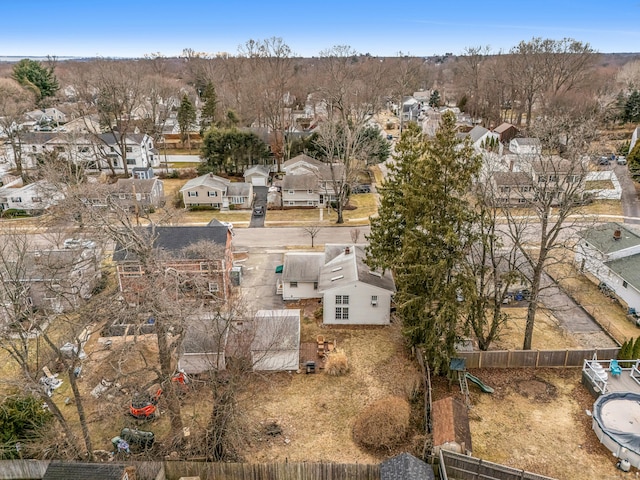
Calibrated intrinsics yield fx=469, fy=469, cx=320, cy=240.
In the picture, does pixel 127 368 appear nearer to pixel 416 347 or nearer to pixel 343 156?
pixel 416 347

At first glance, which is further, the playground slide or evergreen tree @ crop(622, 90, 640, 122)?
evergreen tree @ crop(622, 90, 640, 122)

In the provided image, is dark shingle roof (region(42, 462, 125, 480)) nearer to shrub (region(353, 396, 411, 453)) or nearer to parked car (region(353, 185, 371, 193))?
shrub (region(353, 396, 411, 453))

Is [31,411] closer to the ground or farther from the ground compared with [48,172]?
closer to the ground

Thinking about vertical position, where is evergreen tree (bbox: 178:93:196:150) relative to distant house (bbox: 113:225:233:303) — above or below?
above

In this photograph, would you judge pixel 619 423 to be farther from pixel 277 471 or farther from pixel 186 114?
pixel 186 114

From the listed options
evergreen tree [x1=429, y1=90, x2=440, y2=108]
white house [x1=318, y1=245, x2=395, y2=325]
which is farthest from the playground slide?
evergreen tree [x1=429, y1=90, x2=440, y2=108]

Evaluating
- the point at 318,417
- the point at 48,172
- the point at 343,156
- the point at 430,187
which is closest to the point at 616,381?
the point at 430,187

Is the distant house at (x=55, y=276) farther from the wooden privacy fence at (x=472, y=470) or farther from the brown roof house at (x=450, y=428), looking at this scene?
the wooden privacy fence at (x=472, y=470)

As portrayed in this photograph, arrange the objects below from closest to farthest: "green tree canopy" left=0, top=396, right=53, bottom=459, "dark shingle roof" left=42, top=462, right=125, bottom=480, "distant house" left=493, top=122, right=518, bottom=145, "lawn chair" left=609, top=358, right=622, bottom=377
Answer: "dark shingle roof" left=42, top=462, right=125, bottom=480
"green tree canopy" left=0, top=396, right=53, bottom=459
"lawn chair" left=609, top=358, right=622, bottom=377
"distant house" left=493, top=122, right=518, bottom=145
